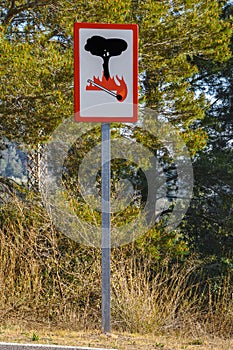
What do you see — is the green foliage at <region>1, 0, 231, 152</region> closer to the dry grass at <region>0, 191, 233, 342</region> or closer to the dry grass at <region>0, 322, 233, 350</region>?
the dry grass at <region>0, 191, 233, 342</region>

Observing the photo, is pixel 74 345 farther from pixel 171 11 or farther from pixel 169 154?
pixel 169 154

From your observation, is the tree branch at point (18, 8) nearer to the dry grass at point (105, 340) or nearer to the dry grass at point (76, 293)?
the dry grass at point (76, 293)

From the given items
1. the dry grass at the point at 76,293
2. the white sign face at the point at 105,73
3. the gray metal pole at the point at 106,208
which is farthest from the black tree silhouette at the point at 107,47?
the dry grass at the point at 76,293

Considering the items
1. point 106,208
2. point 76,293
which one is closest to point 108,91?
point 106,208

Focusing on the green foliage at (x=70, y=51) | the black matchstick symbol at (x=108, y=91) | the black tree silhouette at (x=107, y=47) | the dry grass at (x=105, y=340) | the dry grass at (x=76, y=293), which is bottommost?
the dry grass at (x=105, y=340)

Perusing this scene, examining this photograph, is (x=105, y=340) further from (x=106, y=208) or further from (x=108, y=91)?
(x=108, y=91)

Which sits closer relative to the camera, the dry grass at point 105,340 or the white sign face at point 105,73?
the dry grass at point 105,340

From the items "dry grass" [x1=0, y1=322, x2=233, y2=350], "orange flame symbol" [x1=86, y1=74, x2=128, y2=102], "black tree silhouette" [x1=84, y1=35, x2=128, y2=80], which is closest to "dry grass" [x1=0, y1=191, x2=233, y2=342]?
"dry grass" [x1=0, y1=322, x2=233, y2=350]

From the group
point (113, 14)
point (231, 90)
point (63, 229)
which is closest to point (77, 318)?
point (63, 229)

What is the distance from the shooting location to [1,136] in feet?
41.8

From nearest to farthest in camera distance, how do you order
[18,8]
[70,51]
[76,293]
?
[76,293]
[70,51]
[18,8]

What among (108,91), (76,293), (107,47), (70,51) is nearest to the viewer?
(107,47)

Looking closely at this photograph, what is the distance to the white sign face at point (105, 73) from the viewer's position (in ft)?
16.4

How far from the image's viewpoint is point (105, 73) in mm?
5012
